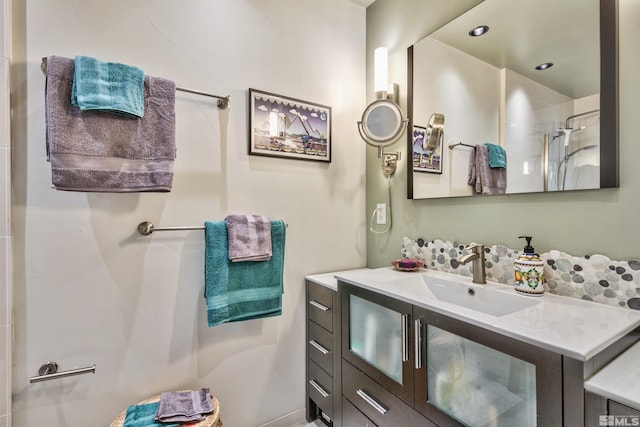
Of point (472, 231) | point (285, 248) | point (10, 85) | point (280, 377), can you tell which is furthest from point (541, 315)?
point (10, 85)

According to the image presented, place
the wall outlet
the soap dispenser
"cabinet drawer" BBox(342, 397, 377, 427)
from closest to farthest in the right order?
the soap dispenser → "cabinet drawer" BBox(342, 397, 377, 427) → the wall outlet

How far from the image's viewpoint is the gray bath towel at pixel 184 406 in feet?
3.89

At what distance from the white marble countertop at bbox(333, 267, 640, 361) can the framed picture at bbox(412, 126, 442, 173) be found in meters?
0.71

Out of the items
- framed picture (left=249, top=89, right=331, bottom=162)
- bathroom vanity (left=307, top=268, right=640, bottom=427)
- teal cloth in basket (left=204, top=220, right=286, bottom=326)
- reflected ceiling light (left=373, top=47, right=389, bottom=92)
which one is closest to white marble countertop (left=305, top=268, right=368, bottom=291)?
bathroom vanity (left=307, top=268, right=640, bottom=427)

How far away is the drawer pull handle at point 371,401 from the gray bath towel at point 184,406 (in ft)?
2.12

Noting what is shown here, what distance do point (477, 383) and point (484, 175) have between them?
2.85 ft

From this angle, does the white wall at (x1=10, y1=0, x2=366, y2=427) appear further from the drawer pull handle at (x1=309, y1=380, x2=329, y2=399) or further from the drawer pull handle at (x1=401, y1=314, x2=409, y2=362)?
the drawer pull handle at (x1=401, y1=314, x2=409, y2=362)

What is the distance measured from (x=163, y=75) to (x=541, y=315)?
176cm

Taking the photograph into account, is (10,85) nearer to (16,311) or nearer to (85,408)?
(16,311)

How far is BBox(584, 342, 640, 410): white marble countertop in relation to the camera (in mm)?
634

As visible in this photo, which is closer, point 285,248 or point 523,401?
point 523,401

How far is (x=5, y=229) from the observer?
3.52 ft

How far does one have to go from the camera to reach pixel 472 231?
1.43 metres

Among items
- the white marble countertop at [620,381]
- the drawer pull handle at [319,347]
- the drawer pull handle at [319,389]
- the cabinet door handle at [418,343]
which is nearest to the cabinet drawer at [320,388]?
the drawer pull handle at [319,389]
